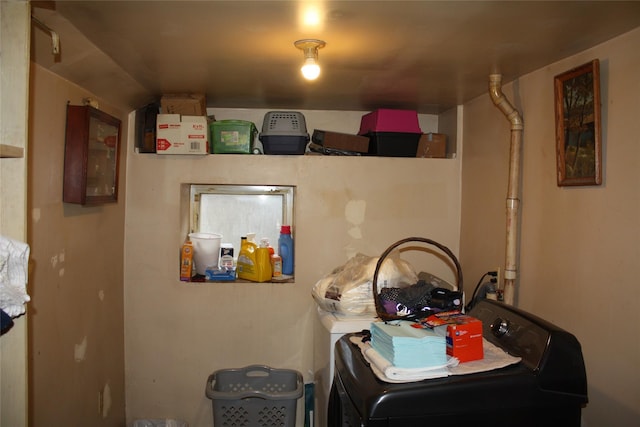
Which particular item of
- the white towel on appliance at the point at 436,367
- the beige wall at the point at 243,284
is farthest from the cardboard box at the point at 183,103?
the white towel on appliance at the point at 436,367

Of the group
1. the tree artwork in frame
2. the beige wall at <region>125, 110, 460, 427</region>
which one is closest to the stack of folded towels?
the tree artwork in frame

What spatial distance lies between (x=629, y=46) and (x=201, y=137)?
1.98 metres

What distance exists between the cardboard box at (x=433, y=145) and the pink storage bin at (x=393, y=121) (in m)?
0.07

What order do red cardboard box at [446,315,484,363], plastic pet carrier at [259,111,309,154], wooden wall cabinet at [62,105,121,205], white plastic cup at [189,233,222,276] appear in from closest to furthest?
red cardboard box at [446,315,484,363], wooden wall cabinet at [62,105,121,205], plastic pet carrier at [259,111,309,154], white plastic cup at [189,233,222,276]

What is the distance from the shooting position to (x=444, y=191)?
112 inches

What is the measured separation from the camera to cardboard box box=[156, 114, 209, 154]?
2.61m

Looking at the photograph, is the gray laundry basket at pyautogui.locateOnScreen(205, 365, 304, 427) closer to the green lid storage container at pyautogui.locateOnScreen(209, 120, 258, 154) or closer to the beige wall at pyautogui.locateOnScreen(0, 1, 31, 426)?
the green lid storage container at pyautogui.locateOnScreen(209, 120, 258, 154)

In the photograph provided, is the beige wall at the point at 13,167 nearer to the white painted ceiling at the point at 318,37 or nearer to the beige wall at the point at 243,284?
the white painted ceiling at the point at 318,37

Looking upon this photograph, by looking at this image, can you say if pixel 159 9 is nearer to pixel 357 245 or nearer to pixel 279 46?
pixel 279 46

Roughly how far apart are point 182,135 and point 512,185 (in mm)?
1716

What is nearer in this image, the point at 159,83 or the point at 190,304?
the point at 159,83

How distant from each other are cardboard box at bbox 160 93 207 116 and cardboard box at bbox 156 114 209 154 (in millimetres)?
38

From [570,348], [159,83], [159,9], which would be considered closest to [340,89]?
[159,83]

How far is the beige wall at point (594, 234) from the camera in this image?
1.55 metres
